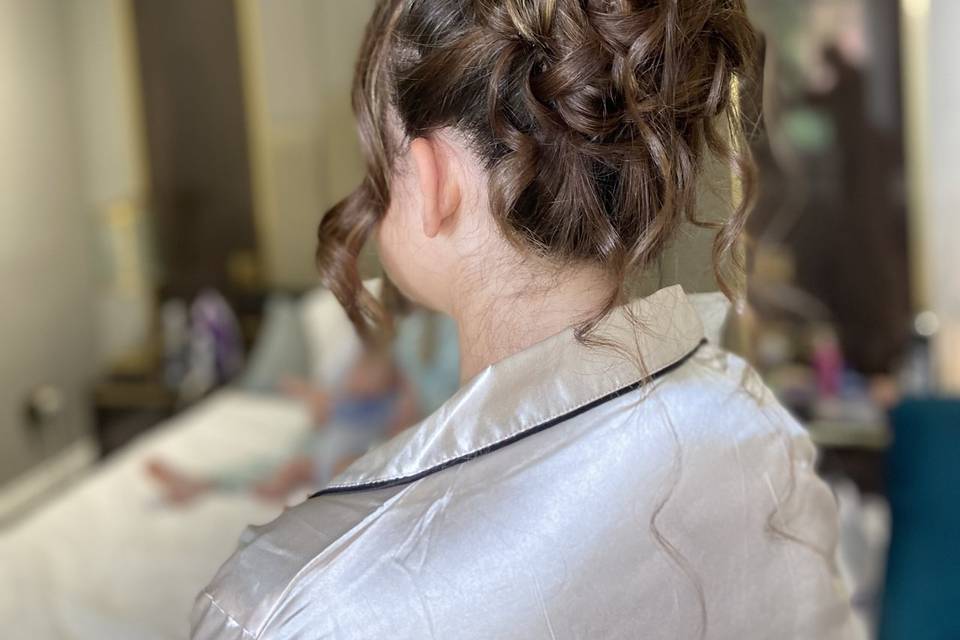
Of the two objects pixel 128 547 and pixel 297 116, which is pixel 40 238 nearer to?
pixel 297 116

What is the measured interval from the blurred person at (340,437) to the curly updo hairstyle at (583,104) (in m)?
1.61

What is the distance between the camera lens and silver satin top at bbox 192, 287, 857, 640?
22.5 inches

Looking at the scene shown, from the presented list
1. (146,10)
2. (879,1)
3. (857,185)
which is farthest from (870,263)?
(146,10)

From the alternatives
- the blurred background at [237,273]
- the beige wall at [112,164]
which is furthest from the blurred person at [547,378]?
the beige wall at [112,164]

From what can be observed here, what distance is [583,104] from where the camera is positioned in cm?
60

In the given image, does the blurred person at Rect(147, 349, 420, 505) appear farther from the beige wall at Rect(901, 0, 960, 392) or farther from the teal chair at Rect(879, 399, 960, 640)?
the beige wall at Rect(901, 0, 960, 392)

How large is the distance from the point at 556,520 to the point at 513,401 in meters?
0.07

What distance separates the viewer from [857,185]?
2.46 meters

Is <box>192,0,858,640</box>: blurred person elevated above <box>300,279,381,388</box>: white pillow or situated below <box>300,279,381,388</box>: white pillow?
above

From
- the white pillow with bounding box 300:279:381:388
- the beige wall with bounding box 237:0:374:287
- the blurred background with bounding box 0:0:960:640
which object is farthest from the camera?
the beige wall with bounding box 237:0:374:287

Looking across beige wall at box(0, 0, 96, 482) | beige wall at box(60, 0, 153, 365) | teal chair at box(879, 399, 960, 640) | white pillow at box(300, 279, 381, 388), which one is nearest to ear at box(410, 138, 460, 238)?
teal chair at box(879, 399, 960, 640)

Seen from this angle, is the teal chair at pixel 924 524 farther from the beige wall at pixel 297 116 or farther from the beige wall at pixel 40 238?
the beige wall at pixel 40 238

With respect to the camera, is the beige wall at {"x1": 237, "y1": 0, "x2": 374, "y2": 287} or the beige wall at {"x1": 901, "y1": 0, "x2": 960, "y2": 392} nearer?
the beige wall at {"x1": 901, "y1": 0, "x2": 960, "y2": 392}

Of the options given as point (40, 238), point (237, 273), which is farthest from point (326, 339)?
point (40, 238)
